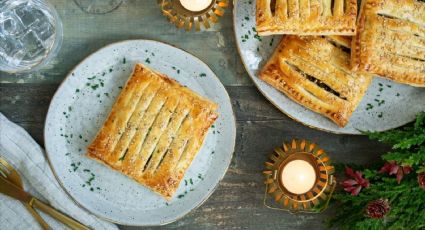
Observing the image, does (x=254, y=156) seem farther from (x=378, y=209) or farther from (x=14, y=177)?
(x=14, y=177)

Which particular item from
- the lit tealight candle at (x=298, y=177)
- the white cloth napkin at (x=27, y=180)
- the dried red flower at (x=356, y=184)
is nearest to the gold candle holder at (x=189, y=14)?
the lit tealight candle at (x=298, y=177)

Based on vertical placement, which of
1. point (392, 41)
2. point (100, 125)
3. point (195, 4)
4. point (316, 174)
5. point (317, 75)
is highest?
point (392, 41)

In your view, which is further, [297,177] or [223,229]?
[223,229]

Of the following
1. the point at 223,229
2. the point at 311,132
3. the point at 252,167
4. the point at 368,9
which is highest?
the point at 368,9

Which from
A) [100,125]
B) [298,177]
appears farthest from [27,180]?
[298,177]

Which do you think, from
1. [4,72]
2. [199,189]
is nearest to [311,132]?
[199,189]

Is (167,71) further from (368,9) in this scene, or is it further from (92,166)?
(368,9)

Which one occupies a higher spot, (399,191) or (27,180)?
(399,191)
